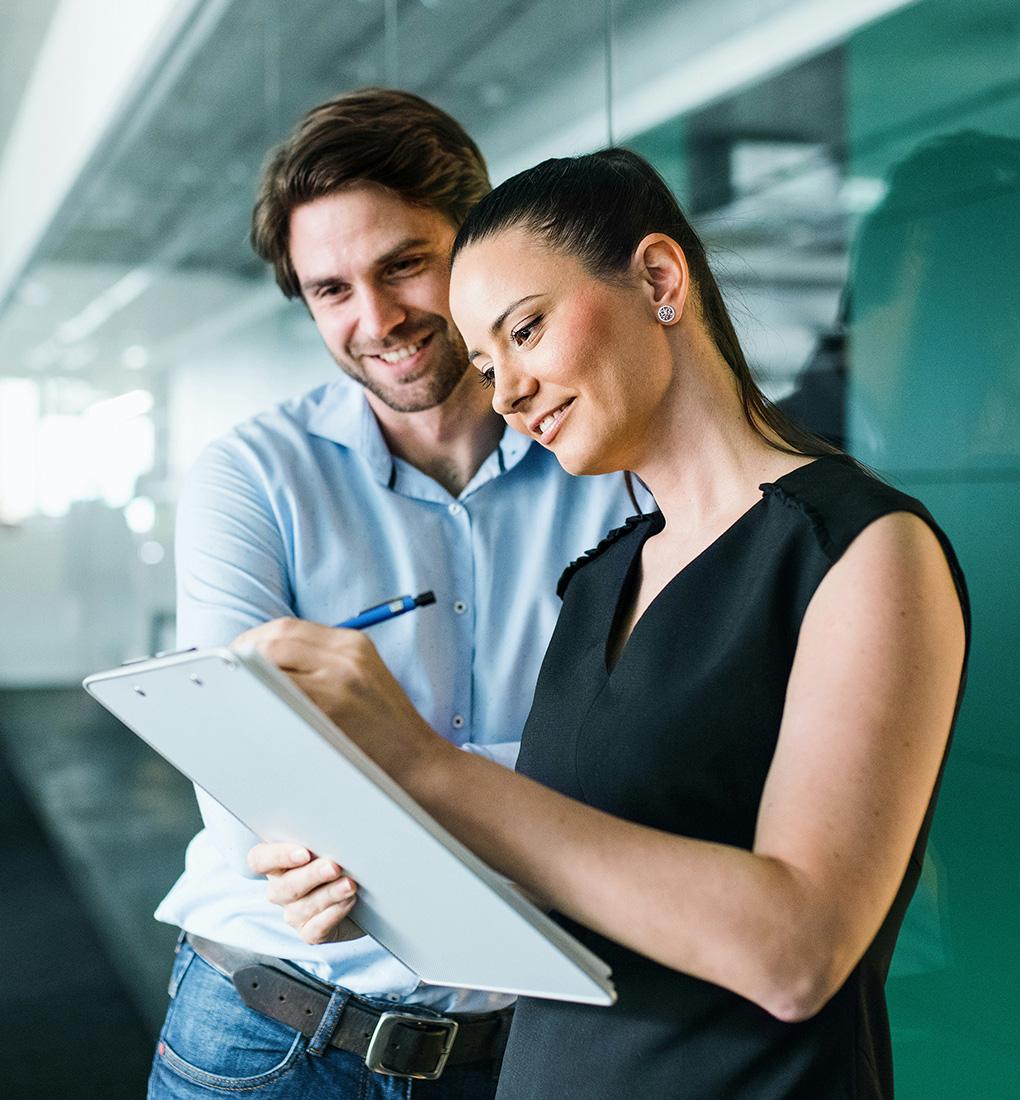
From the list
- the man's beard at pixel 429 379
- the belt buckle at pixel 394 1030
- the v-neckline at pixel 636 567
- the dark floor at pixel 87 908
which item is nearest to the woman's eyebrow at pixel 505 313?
the v-neckline at pixel 636 567

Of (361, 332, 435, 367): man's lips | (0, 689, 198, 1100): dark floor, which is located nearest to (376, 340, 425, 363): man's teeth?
(361, 332, 435, 367): man's lips

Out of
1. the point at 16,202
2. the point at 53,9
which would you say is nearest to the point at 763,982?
A: the point at 53,9

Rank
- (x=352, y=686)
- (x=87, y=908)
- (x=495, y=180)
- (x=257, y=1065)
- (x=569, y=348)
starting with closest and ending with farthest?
(x=352, y=686) < (x=569, y=348) < (x=257, y=1065) < (x=495, y=180) < (x=87, y=908)

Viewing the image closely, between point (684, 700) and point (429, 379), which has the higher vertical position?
point (429, 379)

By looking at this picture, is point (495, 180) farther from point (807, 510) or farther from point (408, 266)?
point (807, 510)

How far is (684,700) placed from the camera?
39.4 inches

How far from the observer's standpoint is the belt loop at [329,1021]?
4.86ft

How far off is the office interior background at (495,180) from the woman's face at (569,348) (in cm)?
33

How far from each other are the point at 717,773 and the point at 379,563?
68 centimetres

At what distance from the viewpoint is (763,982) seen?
84 cm

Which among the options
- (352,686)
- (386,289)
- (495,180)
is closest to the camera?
(352,686)

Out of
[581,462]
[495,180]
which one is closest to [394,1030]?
[581,462]

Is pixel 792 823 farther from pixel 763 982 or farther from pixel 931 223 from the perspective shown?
pixel 931 223

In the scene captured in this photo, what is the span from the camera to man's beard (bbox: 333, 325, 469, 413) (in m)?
1.62
